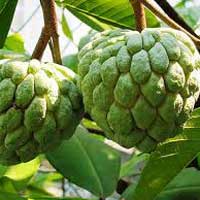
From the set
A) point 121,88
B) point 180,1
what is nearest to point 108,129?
point 121,88

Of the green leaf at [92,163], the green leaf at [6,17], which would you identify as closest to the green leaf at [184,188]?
the green leaf at [92,163]

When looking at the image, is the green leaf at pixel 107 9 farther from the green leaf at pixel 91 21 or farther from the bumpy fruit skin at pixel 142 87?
the bumpy fruit skin at pixel 142 87

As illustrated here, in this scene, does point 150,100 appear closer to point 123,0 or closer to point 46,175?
point 123,0

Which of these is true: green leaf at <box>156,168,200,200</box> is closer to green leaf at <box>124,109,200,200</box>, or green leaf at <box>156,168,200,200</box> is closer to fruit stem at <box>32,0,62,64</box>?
green leaf at <box>124,109,200,200</box>

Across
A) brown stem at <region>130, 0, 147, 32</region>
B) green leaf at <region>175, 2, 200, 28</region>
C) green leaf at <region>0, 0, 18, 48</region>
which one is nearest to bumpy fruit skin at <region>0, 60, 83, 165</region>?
brown stem at <region>130, 0, 147, 32</region>

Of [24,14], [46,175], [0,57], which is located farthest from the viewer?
[24,14]

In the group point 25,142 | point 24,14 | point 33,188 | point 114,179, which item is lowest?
point 24,14

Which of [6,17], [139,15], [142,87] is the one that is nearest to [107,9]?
[6,17]
